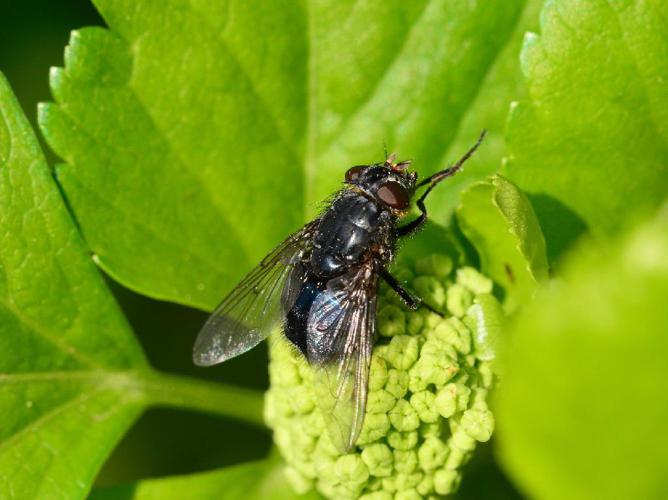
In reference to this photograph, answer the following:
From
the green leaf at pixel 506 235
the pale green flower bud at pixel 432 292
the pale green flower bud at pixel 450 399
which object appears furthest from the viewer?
the pale green flower bud at pixel 432 292

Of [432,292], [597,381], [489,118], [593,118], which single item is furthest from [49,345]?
[597,381]

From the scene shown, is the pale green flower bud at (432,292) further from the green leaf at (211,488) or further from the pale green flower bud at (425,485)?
the green leaf at (211,488)

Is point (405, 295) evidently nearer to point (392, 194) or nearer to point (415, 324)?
point (415, 324)

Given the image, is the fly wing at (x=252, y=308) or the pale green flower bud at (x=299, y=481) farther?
the fly wing at (x=252, y=308)

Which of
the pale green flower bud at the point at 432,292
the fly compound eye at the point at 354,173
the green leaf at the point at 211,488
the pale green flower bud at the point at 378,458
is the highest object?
the fly compound eye at the point at 354,173

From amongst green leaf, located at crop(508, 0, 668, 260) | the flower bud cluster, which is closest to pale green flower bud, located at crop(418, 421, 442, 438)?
the flower bud cluster

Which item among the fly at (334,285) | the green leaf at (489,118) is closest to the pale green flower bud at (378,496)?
the fly at (334,285)

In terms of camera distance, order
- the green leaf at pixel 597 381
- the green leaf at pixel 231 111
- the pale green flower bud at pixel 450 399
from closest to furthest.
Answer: the green leaf at pixel 597 381
the pale green flower bud at pixel 450 399
the green leaf at pixel 231 111

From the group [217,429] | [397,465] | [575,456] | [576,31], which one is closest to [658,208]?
[576,31]
